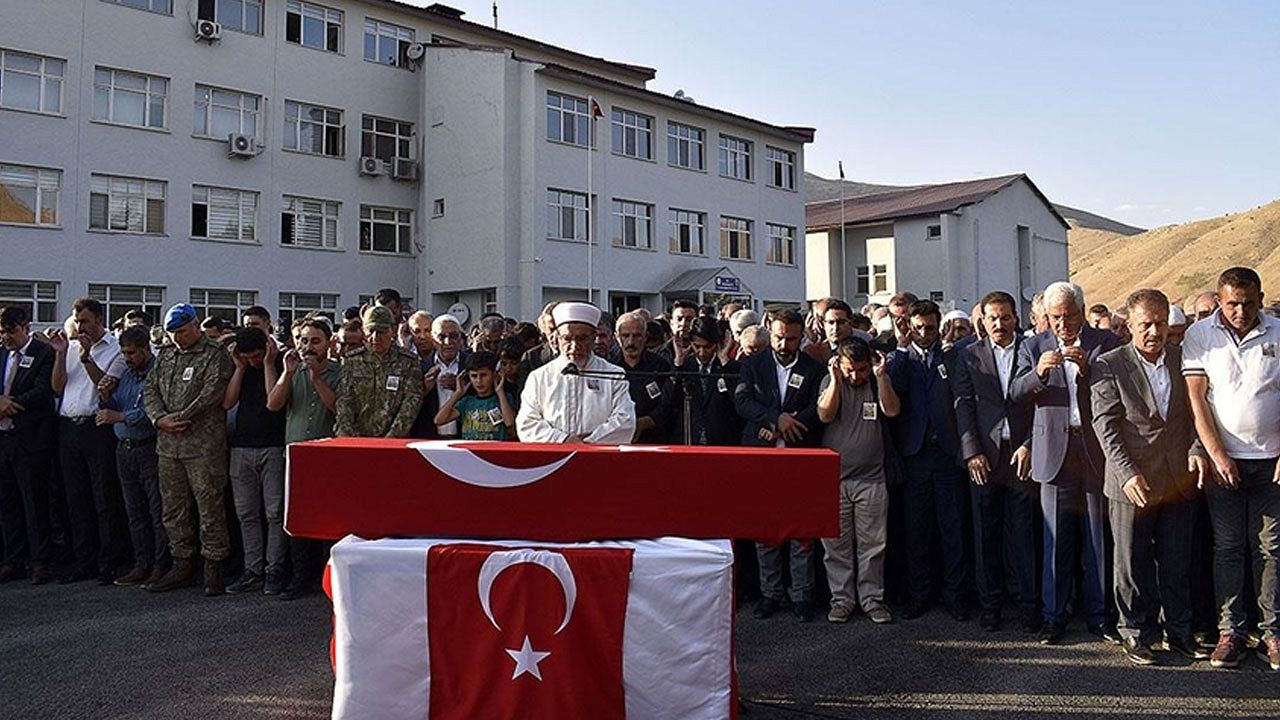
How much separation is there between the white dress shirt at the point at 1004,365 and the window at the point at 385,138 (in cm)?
2363

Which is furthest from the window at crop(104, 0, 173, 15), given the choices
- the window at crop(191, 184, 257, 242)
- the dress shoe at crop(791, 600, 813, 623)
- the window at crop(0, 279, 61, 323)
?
the dress shoe at crop(791, 600, 813, 623)

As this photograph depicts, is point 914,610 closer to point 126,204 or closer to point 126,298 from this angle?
point 126,298

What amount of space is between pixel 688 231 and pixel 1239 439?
25619 mm

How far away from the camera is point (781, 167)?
33.2m

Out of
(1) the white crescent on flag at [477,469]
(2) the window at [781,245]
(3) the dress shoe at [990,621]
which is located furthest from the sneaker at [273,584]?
(2) the window at [781,245]

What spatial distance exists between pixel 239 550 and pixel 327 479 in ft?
13.8

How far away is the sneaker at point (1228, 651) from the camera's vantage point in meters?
4.59

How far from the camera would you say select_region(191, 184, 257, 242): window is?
22922 millimetres

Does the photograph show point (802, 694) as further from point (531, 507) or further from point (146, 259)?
point (146, 259)

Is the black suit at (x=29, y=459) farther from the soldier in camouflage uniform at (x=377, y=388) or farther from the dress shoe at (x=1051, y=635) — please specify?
the dress shoe at (x=1051, y=635)

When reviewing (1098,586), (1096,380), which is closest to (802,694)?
(1098,586)

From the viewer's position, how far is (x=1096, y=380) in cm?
496

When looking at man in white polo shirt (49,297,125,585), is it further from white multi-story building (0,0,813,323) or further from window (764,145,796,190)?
window (764,145,796,190)

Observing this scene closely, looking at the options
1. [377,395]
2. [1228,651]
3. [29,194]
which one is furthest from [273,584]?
[29,194]
